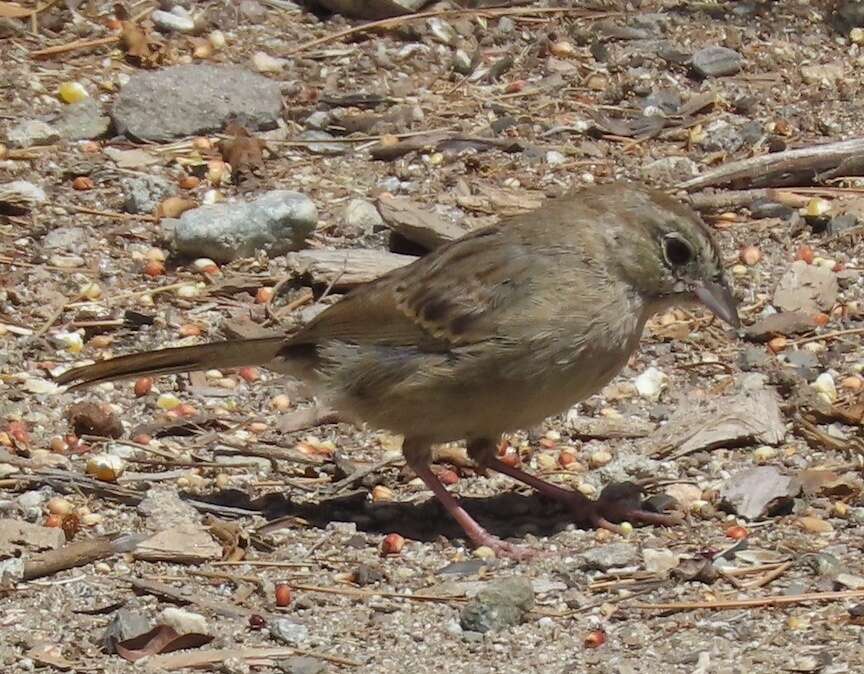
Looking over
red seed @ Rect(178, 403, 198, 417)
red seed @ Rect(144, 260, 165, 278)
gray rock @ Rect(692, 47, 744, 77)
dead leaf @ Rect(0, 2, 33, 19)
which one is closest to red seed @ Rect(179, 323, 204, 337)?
red seed @ Rect(144, 260, 165, 278)

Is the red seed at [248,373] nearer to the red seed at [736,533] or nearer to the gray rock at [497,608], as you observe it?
the gray rock at [497,608]

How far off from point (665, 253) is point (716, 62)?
385 centimetres

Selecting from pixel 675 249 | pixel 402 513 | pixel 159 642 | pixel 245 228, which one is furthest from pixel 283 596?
pixel 245 228

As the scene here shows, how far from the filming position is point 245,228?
8039mm

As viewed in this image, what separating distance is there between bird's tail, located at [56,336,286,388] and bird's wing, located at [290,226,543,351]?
0.14 metres

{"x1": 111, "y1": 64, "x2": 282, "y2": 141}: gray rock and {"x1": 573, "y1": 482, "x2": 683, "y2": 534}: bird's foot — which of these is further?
{"x1": 111, "y1": 64, "x2": 282, "y2": 141}: gray rock

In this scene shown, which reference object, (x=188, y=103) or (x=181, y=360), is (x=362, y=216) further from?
(x=181, y=360)

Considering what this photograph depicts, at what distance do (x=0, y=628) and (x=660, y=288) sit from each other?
2.57m

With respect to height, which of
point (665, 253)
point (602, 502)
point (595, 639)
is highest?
point (665, 253)

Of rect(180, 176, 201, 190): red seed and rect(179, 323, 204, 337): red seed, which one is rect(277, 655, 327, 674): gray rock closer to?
rect(179, 323, 204, 337): red seed

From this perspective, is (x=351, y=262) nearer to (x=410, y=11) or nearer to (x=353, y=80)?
(x=353, y=80)

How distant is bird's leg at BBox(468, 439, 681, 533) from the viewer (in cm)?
628

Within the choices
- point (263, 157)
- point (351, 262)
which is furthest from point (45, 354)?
point (263, 157)

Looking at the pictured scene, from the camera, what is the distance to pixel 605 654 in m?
5.31
